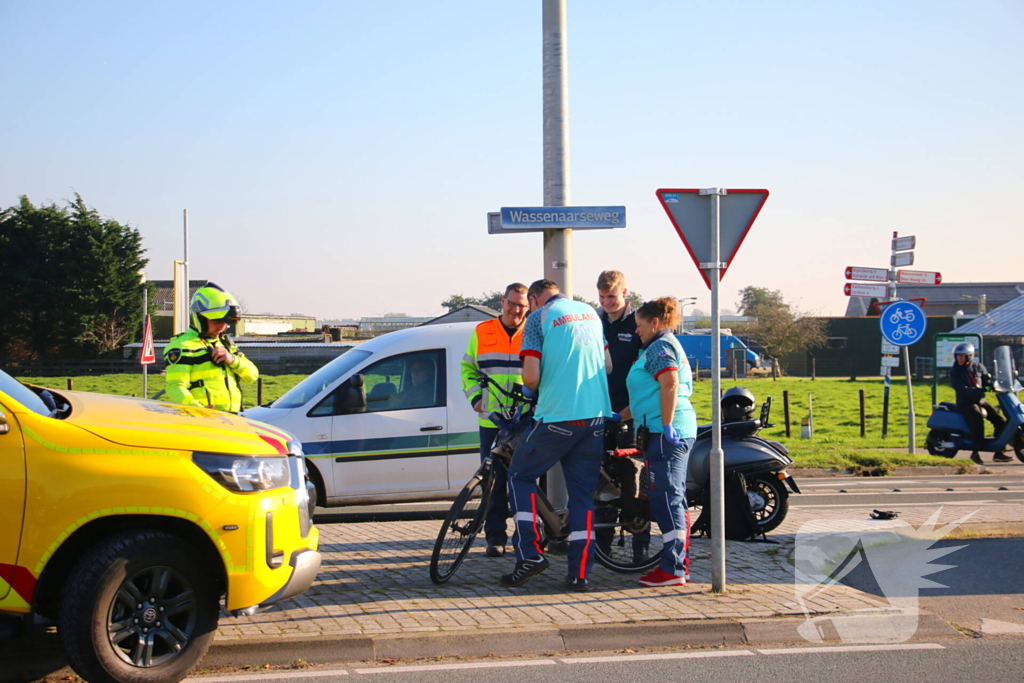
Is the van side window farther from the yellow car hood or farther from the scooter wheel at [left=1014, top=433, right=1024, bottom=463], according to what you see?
the scooter wheel at [left=1014, top=433, right=1024, bottom=463]

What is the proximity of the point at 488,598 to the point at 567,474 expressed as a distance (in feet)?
3.19

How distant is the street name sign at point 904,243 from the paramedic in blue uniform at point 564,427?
13246 mm

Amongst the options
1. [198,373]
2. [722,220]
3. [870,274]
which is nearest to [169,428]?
[198,373]

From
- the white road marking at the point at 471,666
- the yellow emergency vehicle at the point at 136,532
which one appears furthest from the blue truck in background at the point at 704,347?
the yellow emergency vehicle at the point at 136,532

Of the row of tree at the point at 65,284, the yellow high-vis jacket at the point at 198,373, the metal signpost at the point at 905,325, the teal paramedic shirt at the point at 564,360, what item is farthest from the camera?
the row of tree at the point at 65,284

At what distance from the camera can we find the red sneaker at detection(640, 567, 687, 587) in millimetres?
6301

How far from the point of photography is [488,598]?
5.95 m

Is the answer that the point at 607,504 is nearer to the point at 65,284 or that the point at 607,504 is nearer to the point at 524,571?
the point at 524,571

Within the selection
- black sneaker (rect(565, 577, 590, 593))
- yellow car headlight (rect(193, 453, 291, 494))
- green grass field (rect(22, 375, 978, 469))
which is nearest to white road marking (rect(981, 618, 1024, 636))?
black sneaker (rect(565, 577, 590, 593))

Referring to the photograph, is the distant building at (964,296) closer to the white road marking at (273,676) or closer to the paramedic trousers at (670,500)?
the paramedic trousers at (670,500)

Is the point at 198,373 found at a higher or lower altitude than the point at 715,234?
lower

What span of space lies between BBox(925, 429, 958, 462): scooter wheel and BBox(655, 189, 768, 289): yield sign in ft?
35.6

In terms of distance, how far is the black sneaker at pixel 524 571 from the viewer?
243 inches

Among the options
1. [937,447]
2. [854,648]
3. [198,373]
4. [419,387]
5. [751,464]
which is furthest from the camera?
[937,447]
